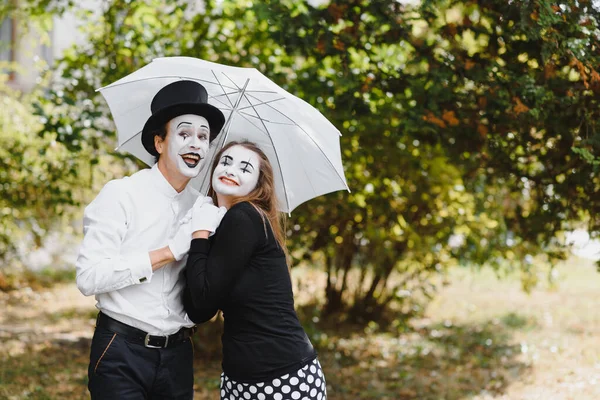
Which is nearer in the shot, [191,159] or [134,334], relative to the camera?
[134,334]

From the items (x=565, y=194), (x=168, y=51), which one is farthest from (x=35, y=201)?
(x=565, y=194)

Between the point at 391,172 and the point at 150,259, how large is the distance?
4059mm

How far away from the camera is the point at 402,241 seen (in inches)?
282

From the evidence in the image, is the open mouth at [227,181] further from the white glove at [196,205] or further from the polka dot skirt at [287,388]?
the polka dot skirt at [287,388]

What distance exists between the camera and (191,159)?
2811 millimetres

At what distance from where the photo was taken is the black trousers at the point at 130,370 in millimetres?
2619

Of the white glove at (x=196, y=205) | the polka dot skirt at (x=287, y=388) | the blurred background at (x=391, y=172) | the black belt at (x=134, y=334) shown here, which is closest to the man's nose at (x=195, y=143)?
the white glove at (x=196, y=205)

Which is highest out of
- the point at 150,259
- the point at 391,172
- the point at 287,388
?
the point at 391,172

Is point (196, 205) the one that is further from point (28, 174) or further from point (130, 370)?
point (28, 174)

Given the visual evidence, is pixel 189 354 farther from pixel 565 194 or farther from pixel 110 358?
pixel 565 194

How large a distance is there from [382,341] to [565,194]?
3.87 metres

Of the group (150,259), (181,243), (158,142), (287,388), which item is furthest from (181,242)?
(287,388)

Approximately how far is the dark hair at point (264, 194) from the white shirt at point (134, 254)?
11.3 inches

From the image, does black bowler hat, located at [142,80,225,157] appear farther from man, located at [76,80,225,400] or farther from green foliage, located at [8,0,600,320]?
green foliage, located at [8,0,600,320]
